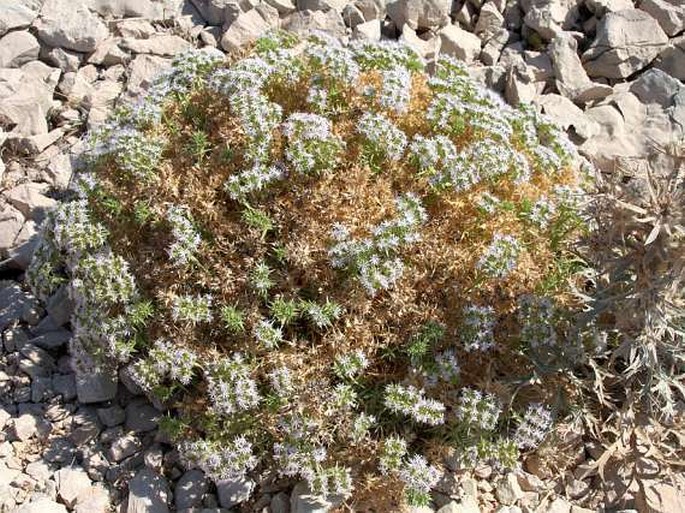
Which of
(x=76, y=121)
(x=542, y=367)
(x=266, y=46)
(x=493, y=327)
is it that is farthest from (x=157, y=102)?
(x=542, y=367)

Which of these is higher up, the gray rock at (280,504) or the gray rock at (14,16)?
the gray rock at (14,16)

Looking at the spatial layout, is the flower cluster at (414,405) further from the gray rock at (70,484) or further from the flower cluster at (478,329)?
the gray rock at (70,484)

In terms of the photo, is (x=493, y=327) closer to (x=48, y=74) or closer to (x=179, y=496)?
(x=179, y=496)

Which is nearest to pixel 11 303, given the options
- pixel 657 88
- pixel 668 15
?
pixel 657 88

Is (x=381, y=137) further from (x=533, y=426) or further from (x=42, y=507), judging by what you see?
(x=42, y=507)

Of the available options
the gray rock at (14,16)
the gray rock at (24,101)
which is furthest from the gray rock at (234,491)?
the gray rock at (14,16)

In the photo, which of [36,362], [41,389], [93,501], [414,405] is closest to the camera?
[414,405]

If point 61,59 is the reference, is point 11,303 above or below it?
below
